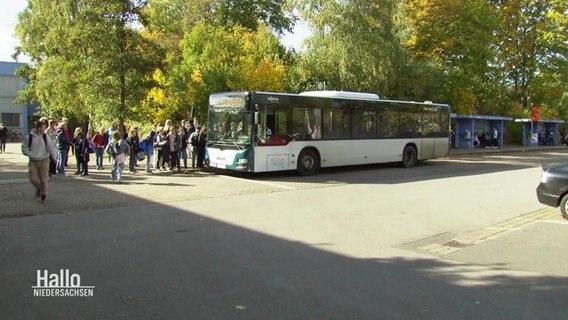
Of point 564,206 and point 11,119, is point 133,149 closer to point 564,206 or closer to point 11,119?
point 564,206

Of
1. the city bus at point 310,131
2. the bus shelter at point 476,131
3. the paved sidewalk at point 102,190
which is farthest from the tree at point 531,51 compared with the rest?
the paved sidewalk at point 102,190

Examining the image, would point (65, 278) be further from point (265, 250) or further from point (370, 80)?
point (370, 80)

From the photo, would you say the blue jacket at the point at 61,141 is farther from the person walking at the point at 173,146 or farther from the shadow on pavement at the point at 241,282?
the shadow on pavement at the point at 241,282

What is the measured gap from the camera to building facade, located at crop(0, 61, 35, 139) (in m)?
59.6

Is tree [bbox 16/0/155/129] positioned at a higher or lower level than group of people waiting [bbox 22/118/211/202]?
higher

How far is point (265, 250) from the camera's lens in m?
7.26

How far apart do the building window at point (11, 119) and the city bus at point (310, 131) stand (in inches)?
1998

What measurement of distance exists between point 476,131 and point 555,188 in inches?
1277

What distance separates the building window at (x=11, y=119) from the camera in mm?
59403

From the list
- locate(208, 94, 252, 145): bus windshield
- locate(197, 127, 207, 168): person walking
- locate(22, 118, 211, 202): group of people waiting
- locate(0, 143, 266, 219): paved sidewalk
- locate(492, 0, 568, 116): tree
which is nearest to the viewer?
locate(0, 143, 266, 219): paved sidewalk

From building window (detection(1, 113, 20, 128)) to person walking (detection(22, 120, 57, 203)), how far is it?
5511 centimetres

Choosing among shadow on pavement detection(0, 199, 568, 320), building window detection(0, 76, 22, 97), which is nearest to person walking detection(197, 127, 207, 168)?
shadow on pavement detection(0, 199, 568, 320)

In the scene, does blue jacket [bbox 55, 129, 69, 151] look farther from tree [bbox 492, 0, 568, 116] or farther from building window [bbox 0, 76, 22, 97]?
building window [bbox 0, 76, 22, 97]

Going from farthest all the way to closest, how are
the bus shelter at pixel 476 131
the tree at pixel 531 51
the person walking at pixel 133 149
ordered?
the tree at pixel 531 51
the bus shelter at pixel 476 131
the person walking at pixel 133 149
